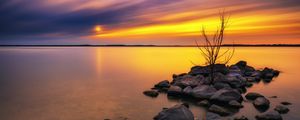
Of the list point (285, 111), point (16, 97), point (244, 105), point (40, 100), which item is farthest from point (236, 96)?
point (16, 97)

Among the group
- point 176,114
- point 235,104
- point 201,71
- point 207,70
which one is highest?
point 207,70

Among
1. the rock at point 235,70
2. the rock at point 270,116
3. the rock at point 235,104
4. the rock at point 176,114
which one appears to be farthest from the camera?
the rock at point 235,70

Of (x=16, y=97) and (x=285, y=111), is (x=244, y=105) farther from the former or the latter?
(x=16, y=97)

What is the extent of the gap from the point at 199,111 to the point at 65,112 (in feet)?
19.7

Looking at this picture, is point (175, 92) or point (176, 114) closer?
point (176, 114)

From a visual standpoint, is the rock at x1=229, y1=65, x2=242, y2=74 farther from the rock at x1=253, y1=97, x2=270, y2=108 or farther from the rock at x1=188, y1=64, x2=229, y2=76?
the rock at x1=253, y1=97, x2=270, y2=108

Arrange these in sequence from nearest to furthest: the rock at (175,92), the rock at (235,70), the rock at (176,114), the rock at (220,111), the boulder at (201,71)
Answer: the rock at (176,114)
the rock at (220,111)
the rock at (175,92)
the boulder at (201,71)
the rock at (235,70)

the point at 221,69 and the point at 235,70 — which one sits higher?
the point at 221,69

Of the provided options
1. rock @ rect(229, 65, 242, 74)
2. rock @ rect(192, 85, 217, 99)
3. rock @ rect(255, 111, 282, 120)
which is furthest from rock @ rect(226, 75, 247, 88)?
rock @ rect(255, 111, 282, 120)

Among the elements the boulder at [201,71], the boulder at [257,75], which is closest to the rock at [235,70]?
the boulder at [257,75]

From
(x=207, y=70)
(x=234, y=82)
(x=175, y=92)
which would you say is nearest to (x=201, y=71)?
(x=207, y=70)

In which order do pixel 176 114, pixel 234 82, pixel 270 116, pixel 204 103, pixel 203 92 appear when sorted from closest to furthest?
pixel 176 114 → pixel 270 116 → pixel 204 103 → pixel 203 92 → pixel 234 82

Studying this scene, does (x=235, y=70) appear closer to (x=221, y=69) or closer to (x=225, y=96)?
(x=221, y=69)

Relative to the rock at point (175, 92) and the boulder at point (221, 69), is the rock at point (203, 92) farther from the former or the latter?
the boulder at point (221, 69)
